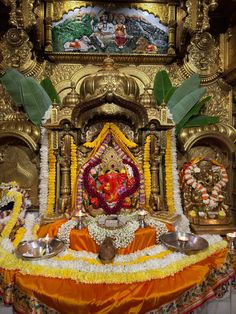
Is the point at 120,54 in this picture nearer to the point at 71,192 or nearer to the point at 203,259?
the point at 71,192

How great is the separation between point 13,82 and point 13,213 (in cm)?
208

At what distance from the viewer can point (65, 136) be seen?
13.6 feet

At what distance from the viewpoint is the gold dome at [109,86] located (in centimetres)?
404

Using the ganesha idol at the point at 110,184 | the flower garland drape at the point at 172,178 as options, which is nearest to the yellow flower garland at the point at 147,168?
the ganesha idol at the point at 110,184

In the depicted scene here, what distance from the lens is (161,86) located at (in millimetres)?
4793

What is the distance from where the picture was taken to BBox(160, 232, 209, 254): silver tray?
3.06m

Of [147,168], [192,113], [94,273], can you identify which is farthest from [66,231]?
[192,113]

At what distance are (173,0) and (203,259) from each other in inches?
162

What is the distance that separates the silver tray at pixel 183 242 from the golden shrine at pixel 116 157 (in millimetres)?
17

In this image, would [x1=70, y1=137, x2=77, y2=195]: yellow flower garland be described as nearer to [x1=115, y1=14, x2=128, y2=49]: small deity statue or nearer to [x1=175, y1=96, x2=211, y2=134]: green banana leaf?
[x1=175, y1=96, x2=211, y2=134]: green banana leaf

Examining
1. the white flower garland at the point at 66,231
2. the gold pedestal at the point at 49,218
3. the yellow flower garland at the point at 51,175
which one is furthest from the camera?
the yellow flower garland at the point at 51,175

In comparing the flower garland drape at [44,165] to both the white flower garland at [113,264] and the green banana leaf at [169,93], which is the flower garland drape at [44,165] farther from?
the green banana leaf at [169,93]

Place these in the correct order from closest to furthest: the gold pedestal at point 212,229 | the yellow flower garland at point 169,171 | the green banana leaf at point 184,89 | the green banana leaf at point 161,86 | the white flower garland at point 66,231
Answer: the white flower garland at point 66,231 → the gold pedestal at point 212,229 → the yellow flower garland at point 169,171 → the green banana leaf at point 184,89 → the green banana leaf at point 161,86

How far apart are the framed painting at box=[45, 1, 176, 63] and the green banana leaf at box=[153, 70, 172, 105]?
446 millimetres
